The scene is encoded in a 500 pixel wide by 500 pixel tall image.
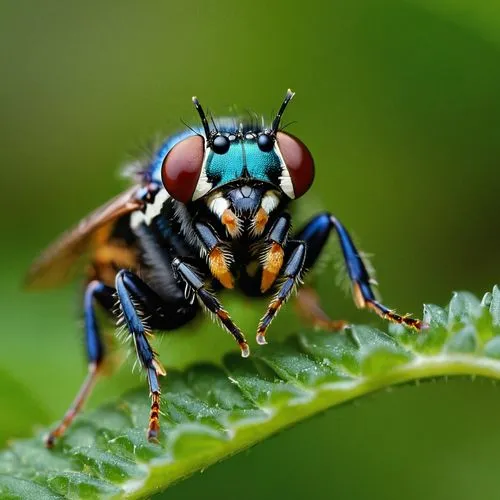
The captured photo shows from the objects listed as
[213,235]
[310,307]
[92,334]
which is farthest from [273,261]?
[310,307]

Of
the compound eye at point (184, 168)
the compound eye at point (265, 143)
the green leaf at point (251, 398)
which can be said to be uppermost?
the compound eye at point (265, 143)

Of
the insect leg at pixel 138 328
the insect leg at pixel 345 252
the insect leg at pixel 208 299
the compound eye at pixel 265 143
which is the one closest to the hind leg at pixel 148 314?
the insect leg at pixel 138 328

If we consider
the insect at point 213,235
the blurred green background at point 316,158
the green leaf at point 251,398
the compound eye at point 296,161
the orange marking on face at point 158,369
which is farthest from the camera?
the blurred green background at point 316,158

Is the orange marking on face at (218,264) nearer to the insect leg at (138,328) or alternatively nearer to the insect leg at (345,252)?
the insect leg at (138,328)

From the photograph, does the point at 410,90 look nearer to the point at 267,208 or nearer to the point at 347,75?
the point at 347,75

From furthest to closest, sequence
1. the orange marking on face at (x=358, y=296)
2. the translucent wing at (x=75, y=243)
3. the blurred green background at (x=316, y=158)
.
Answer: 1. the blurred green background at (x=316, y=158)
2. the translucent wing at (x=75, y=243)
3. the orange marking on face at (x=358, y=296)

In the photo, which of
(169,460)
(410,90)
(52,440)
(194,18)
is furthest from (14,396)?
(194,18)
